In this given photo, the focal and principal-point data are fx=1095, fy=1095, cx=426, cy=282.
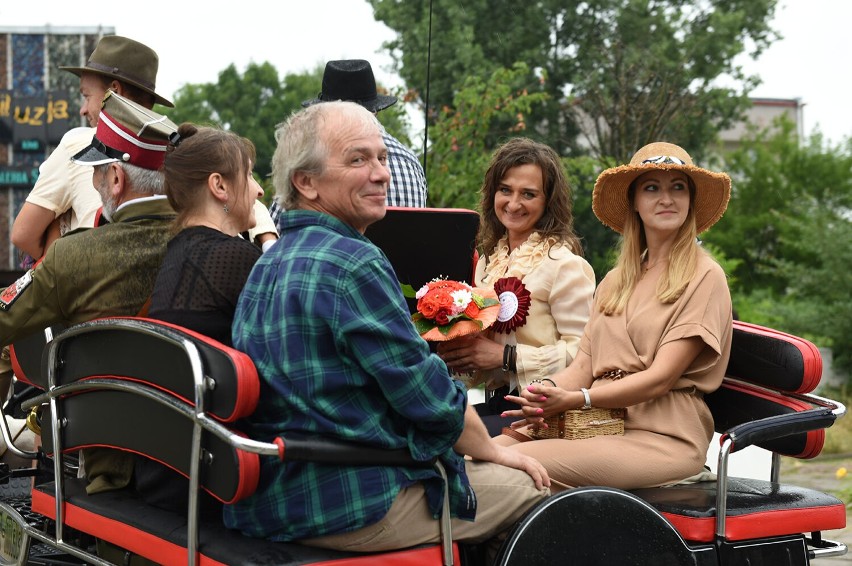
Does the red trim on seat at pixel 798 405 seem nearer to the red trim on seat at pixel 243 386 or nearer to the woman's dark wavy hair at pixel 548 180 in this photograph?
the woman's dark wavy hair at pixel 548 180

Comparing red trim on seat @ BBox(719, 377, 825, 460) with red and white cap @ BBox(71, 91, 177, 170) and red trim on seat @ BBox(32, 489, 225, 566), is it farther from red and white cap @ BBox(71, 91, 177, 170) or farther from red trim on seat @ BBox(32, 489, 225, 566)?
red and white cap @ BBox(71, 91, 177, 170)

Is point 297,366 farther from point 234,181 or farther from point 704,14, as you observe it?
point 704,14

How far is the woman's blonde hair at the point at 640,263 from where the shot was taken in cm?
368

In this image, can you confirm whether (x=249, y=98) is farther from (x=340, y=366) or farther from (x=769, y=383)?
(x=340, y=366)

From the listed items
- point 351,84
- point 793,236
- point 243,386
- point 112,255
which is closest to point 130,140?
point 112,255

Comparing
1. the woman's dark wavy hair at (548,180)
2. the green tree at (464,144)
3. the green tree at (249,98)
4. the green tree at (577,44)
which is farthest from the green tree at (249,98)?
the woman's dark wavy hair at (548,180)

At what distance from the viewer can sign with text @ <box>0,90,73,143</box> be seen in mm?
18016

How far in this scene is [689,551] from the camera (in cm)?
322

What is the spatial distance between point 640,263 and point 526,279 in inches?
17.9

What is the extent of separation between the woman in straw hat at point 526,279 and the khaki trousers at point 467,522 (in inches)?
37.2

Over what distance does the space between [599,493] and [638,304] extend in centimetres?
90

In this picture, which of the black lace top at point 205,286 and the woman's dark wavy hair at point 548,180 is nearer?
the black lace top at point 205,286

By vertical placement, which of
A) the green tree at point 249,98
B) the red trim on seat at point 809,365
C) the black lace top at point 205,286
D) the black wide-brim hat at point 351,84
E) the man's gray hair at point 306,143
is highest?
the green tree at point 249,98

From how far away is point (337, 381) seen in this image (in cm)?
268
